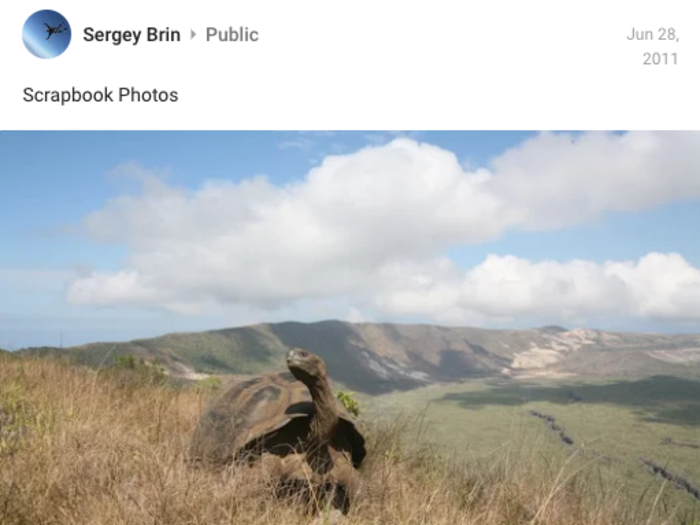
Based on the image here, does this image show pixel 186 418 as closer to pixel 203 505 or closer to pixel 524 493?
pixel 203 505

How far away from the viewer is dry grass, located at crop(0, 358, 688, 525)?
448 centimetres

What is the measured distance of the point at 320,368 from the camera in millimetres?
6195

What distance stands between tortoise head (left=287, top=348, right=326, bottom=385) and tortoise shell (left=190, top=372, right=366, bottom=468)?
2.71ft

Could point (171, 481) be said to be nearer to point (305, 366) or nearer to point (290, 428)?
point (305, 366)

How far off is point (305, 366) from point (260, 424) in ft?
4.38

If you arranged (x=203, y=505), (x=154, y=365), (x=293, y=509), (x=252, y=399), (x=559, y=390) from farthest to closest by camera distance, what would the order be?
(x=559, y=390), (x=154, y=365), (x=252, y=399), (x=293, y=509), (x=203, y=505)

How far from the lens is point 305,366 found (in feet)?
19.5

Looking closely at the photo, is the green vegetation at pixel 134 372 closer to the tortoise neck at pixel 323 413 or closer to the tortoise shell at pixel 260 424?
the tortoise shell at pixel 260 424

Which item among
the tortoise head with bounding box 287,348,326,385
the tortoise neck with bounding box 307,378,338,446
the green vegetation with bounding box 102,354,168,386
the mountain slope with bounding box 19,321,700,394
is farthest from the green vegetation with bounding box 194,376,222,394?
the mountain slope with bounding box 19,321,700,394

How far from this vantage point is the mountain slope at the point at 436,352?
5909 cm

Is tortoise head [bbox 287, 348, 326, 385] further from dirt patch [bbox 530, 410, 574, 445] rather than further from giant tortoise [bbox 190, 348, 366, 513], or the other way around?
dirt patch [bbox 530, 410, 574, 445]

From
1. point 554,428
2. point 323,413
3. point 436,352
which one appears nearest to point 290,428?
point 323,413
